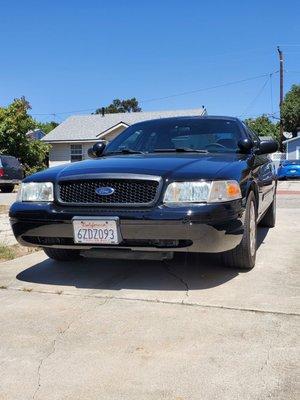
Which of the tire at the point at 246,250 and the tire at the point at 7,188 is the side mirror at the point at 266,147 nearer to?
the tire at the point at 246,250

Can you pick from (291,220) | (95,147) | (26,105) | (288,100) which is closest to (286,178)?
(26,105)

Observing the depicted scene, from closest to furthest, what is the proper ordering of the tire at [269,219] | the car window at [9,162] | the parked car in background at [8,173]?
the tire at [269,219] < the parked car in background at [8,173] < the car window at [9,162]

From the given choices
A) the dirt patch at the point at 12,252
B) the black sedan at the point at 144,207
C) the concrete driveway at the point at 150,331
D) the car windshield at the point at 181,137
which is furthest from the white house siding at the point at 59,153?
the black sedan at the point at 144,207

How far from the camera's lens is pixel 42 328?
3.53 m

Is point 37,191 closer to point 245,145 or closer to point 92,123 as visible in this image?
point 245,145

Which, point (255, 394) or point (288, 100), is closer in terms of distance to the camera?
point (255, 394)

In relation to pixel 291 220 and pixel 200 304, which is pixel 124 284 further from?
pixel 291 220

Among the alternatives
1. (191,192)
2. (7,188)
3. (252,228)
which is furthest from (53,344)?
(7,188)

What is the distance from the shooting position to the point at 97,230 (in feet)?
13.6

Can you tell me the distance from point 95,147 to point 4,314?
272 centimetres

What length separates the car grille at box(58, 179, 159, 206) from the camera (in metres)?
4.11

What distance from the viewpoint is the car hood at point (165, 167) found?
4160 mm

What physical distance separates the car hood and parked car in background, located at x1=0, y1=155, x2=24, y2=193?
51.6 feet

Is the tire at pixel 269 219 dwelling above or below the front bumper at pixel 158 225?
below
